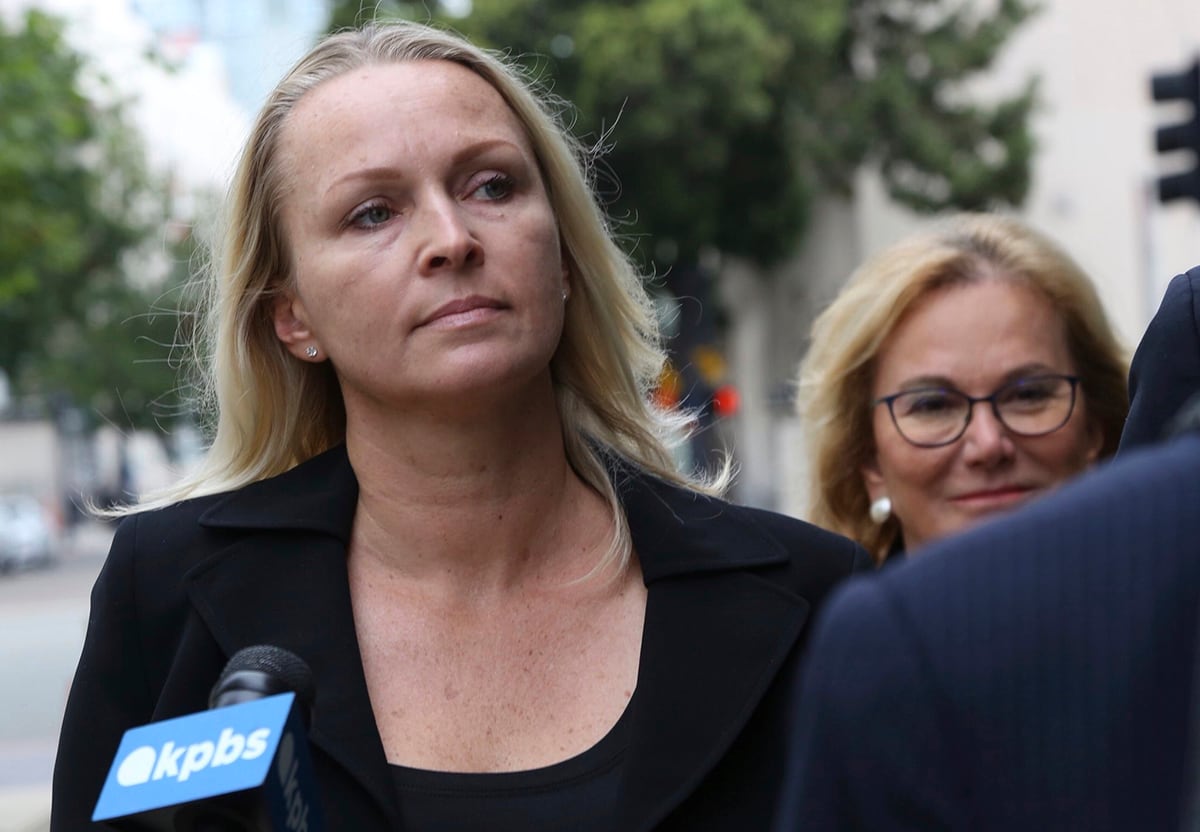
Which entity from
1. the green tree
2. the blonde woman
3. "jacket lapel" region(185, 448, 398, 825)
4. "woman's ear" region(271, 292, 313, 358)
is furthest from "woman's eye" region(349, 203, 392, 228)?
the green tree

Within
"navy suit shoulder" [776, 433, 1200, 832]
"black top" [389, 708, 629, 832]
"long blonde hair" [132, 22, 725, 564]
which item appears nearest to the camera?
"navy suit shoulder" [776, 433, 1200, 832]

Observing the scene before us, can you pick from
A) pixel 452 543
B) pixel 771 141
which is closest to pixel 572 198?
pixel 452 543

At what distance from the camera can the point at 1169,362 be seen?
6.68 feet

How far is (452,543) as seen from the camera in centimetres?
265

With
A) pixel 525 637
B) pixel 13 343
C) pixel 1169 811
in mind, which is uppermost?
pixel 1169 811

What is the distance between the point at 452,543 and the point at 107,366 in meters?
40.6

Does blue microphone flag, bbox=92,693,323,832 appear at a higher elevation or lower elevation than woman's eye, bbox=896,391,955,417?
higher

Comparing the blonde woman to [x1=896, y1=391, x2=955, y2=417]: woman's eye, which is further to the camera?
[x1=896, y1=391, x2=955, y2=417]: woman's eye

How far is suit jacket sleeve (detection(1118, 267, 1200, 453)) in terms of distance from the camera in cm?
202

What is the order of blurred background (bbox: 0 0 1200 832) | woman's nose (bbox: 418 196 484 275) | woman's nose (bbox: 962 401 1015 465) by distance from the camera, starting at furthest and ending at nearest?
blurred background (bbox: 0 0 1200 832) < woman's nose (bbox: 962 401 1015 465) < woman's nose (bbox: 418 196 484 275)

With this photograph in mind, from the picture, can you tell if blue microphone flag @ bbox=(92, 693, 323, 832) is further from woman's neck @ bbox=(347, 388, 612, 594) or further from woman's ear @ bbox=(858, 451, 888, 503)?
woman's ear @ bbox=(858, 451, 888, 503)

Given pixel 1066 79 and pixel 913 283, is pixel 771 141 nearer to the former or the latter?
pixel 1066 79

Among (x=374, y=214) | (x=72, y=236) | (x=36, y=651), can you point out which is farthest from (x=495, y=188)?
(x=36, y=651)

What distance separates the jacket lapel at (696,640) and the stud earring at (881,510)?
82cm
